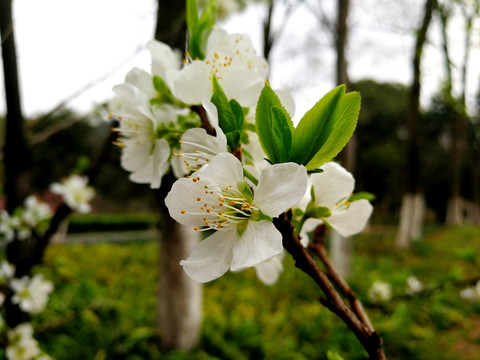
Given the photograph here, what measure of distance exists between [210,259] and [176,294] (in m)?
2.36

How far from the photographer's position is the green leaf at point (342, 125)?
1.29 ft

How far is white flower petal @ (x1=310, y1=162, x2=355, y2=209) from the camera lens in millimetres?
503

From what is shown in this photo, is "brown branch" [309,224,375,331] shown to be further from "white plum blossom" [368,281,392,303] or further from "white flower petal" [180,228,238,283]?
"white plum blossom" [368,281,392,303]

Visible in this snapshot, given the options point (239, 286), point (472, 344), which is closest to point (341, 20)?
point (239, 286)

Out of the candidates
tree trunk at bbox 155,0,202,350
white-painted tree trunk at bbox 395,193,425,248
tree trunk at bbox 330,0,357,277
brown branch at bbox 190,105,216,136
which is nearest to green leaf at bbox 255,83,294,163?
brown branch at bbox 190,105,216,136

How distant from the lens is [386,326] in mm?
3359

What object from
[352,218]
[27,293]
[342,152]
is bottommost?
[342,152]

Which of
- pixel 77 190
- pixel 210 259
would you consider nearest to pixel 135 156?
pixel 210 259

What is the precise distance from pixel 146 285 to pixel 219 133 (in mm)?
4716

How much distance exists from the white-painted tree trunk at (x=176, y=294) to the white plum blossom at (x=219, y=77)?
2.08m

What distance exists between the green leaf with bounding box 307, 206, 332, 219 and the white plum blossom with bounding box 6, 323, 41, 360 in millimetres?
1378

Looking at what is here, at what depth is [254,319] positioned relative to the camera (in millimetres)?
3525

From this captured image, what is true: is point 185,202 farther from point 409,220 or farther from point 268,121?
point 409,220

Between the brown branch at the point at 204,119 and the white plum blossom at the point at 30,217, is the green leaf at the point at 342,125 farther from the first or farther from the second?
the white plum blossom at the point at 30,217
